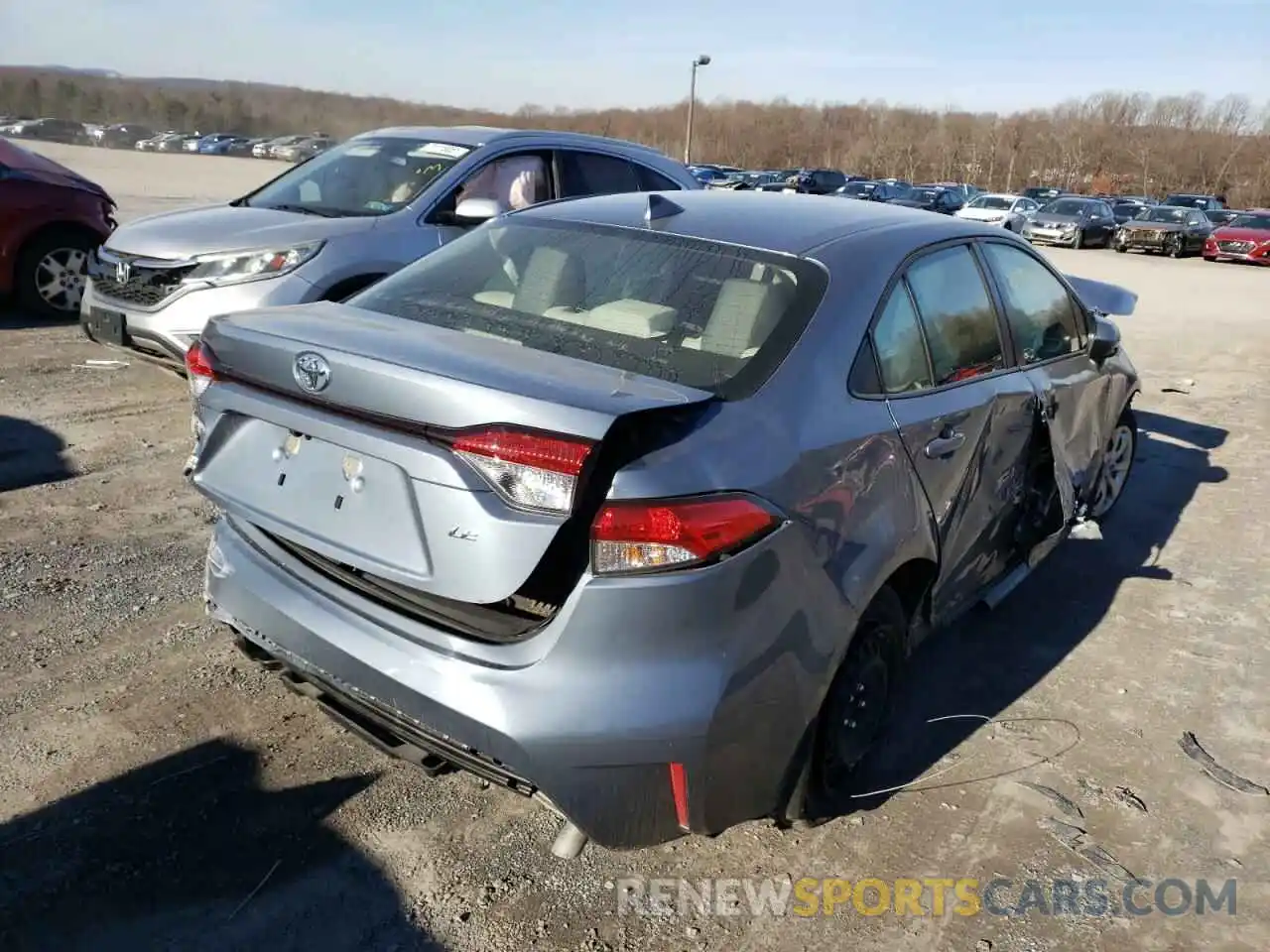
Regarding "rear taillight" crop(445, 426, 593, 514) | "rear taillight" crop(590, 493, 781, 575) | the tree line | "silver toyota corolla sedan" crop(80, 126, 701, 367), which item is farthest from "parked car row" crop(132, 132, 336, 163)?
"rear taillight" crop(590, 493, 781, 575)

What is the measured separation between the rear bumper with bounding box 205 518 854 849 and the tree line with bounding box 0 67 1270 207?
75.3 metres

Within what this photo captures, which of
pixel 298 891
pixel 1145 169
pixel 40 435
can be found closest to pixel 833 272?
pixel 298 891

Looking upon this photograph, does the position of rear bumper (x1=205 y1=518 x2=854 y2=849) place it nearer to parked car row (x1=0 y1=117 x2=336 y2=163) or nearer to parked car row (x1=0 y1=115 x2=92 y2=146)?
parked car row (x1=0 y1=117 x2=336 y2=163)

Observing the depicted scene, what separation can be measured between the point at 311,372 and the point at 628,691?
108cm

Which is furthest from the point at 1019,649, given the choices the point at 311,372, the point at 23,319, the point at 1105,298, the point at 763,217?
the point at 23,319

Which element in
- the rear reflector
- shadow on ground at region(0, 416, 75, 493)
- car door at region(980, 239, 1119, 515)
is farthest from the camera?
shadow on ground at region(0, 416, 75, 493)

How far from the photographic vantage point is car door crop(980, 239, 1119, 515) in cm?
391

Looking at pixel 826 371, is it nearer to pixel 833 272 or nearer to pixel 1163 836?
pixel 833 272

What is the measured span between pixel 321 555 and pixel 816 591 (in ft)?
4.11

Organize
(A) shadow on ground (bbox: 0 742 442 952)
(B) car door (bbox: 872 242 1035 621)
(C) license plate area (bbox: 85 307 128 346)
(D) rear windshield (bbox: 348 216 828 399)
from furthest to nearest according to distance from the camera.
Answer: (C) license plate area (bbox: 85 307 128 346)
(B) car door (bbox: 872 242 1035 621)
(D) rear windshield (bbox: 348 216 828 399)
(A) shadow on ground (bbox: 0 742 442 952)

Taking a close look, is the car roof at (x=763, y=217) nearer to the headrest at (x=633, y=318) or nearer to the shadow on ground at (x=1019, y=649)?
the headrest at (x=633, y=318)

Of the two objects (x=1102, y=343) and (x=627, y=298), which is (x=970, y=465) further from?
(x=1102, y=343)

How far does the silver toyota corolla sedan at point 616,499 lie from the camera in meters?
2.19

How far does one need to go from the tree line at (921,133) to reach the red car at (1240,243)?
44914 millimetres
